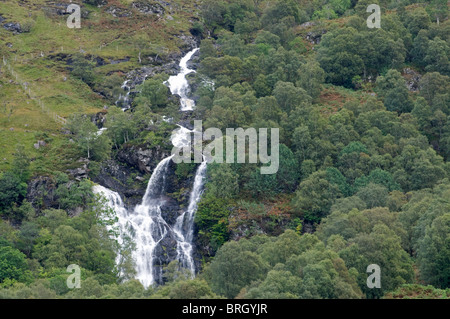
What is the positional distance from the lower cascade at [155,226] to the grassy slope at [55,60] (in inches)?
536

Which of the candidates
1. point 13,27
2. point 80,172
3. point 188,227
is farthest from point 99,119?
point 13,27

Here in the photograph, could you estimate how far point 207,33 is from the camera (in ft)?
574

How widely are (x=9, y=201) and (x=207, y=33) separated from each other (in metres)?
80.8

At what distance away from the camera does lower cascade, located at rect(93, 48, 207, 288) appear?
106m

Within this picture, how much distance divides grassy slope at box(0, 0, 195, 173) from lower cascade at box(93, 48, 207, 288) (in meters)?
13.6

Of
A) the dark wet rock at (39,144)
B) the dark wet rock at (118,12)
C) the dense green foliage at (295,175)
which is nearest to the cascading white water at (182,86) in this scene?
the dense green foliage at (295,175)

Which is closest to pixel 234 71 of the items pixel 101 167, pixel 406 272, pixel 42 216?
pixel 101 167

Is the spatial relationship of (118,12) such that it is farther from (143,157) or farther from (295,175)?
(295,175)

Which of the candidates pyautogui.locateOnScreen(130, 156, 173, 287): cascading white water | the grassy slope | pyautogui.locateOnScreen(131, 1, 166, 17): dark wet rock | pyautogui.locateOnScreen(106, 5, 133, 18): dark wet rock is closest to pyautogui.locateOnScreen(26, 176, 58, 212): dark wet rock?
the grassy slope

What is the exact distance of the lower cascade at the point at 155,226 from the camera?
106312 millimetres

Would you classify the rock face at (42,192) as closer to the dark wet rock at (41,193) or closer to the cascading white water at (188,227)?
the dark wet rock at (41,193)
